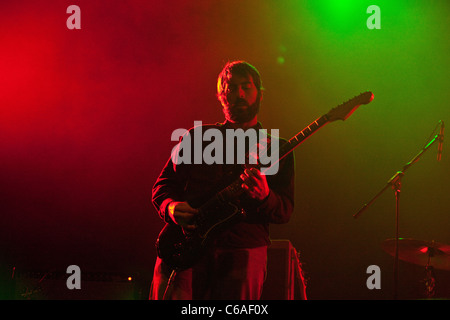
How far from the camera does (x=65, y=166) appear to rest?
4.75 metres

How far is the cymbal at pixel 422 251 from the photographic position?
131 inches

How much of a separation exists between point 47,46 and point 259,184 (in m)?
3.58

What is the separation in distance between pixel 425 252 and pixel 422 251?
0.12 ft

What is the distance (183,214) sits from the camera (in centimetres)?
242

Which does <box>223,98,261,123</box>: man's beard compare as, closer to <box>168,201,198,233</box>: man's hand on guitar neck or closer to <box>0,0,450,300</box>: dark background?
<box>168,201,198,233</box>: man's hand on guitar neck

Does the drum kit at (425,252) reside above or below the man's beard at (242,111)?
below

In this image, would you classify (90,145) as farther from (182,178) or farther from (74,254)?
(182,178)

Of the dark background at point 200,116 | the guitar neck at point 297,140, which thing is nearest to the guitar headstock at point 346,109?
the guitar neck at point 297,140

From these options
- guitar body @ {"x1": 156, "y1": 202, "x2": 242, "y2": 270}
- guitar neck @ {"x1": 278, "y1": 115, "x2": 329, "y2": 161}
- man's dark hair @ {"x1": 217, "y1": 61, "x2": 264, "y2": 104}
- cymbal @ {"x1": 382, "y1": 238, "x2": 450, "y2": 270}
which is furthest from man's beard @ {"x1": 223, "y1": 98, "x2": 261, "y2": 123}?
cymbal @ {"x1": 382, "y1": 238, "x2": 450, "y2": 270}

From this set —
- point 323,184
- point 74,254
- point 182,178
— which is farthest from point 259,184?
point 74,254

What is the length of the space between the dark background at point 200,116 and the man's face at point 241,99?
1.80 m

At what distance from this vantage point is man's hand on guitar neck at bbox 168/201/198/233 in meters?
2.41

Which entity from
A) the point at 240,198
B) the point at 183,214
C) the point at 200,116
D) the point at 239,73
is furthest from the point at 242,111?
the point at 200,116

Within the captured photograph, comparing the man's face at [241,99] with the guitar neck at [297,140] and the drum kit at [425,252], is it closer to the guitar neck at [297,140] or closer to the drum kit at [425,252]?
the guitar neck at [297,140]
